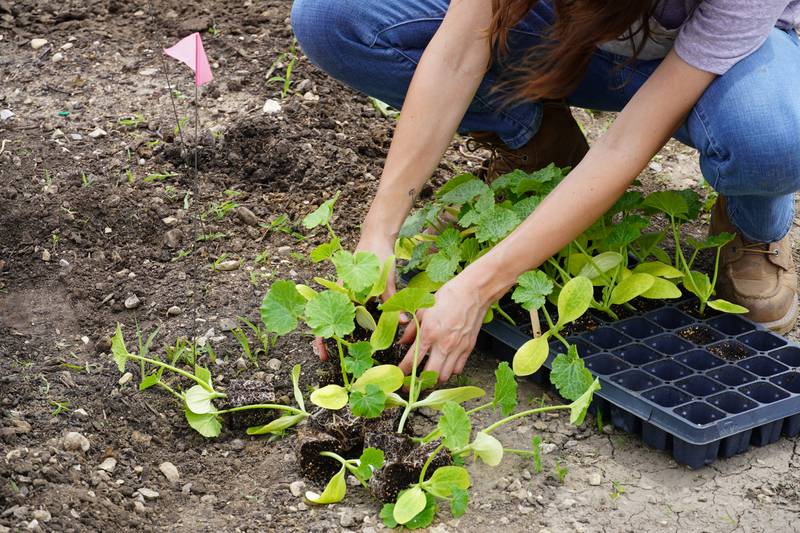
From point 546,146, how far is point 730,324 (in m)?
0.63

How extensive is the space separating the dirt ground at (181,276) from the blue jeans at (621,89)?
18.3 inches

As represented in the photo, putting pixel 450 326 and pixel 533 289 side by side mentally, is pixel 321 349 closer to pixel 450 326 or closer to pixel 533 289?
pixel 450 326

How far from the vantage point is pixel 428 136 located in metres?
2.06

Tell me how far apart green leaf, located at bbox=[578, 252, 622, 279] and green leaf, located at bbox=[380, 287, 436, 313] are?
44cm

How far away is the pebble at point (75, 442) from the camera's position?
1.82 meters

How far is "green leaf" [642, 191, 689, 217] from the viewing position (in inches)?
84.6

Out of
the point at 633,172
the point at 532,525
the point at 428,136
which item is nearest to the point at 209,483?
the point at 532,525

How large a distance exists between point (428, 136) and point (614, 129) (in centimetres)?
40

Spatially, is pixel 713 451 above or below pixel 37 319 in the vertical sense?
above

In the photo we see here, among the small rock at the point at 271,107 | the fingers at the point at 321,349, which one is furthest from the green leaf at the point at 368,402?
the small rock at the point at 271,107

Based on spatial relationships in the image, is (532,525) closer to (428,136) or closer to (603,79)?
(428,136)

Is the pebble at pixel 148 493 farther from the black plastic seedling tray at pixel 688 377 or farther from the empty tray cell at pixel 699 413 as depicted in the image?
the empty tray cell at pixel 699 413

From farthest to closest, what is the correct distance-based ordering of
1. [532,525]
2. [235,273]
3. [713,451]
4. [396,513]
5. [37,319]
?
[235,273] → [37,319] → [713,451] → [532,525] → [396,513]

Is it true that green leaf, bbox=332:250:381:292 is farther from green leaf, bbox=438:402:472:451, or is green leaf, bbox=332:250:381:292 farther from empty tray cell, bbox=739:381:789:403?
empty tray cell, bbox=739:381:789:403
